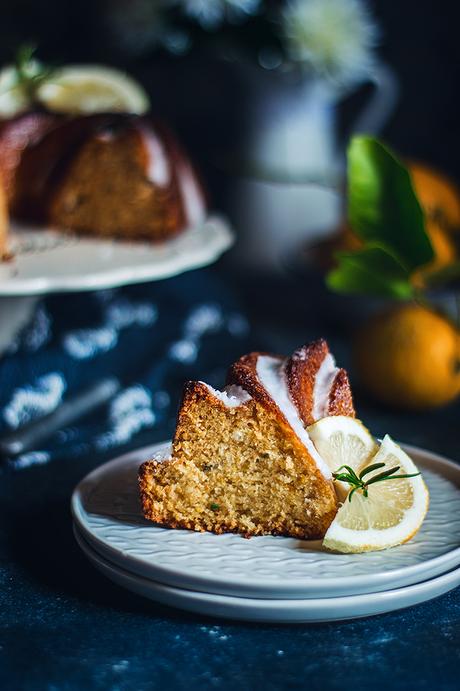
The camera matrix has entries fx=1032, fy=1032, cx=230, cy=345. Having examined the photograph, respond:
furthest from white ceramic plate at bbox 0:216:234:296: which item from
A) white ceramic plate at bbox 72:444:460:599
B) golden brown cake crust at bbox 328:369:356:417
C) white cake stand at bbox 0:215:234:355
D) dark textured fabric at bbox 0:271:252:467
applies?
golden brown cake crust at bbox 328:369:356:417

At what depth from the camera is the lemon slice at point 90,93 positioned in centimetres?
267

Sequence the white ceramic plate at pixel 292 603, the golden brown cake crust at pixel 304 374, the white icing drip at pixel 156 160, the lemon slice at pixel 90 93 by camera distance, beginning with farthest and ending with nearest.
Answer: the lemon slice at pixel 90 93
the white icing drip at pixel 156 160
the golden brown cake crust at pixel 304 374
the white ceramic plate at pixel 292 603

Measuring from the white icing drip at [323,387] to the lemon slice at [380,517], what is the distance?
129 mm

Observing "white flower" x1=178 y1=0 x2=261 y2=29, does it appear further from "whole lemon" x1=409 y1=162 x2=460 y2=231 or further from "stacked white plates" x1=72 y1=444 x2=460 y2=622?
"stacked white plates" x1=72 y1=444 x2=460 y2=622

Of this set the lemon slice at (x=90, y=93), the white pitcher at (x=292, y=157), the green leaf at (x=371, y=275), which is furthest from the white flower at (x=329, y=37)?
the green leaf at (x=371, y=275)

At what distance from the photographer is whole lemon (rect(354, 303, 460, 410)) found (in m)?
2.23

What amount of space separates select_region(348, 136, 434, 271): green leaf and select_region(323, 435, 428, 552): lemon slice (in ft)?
2.22

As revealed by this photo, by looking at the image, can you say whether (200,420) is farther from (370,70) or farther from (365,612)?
(370,70)

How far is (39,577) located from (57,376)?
0.76m

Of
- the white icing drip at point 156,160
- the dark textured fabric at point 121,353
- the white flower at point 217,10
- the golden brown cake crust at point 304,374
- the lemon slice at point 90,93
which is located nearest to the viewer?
the golden brown cake crust at point 304,374

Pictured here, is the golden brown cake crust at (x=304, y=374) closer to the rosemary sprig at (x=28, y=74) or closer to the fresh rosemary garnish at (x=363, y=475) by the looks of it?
the fresh rosemary garnish at (x=363, y=475)

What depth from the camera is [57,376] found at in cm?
225

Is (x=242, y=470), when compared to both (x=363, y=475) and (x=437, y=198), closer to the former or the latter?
(x=363, y=475)

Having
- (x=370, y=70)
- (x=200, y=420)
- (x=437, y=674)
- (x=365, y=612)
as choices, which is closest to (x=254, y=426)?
(x=200, y=420)
